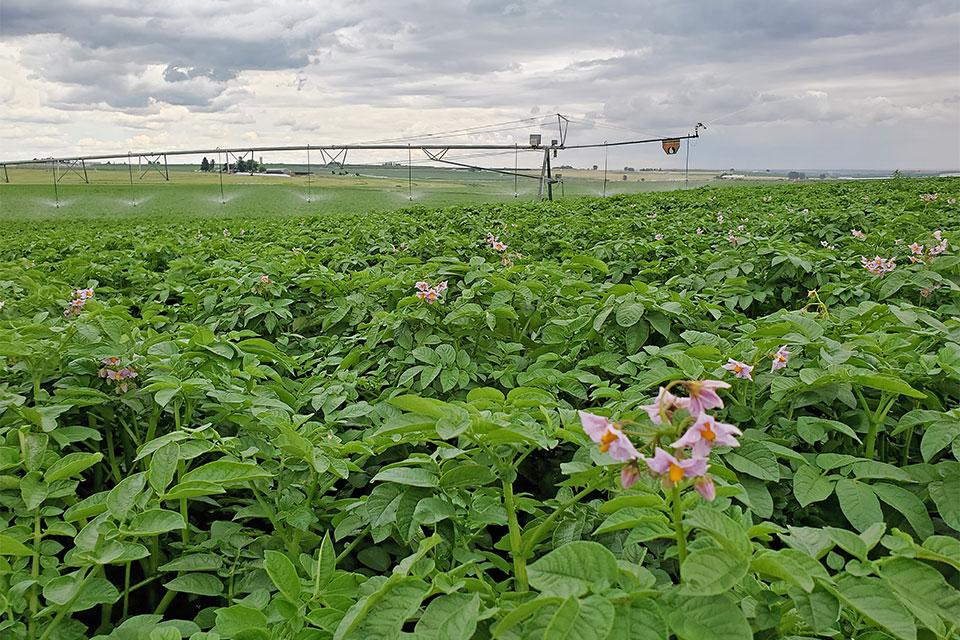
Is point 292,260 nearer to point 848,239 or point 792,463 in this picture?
point 792,463

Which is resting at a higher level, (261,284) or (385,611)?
(261,284)

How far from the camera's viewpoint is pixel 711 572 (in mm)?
832

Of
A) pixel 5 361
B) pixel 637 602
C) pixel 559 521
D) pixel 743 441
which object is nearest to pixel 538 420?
pixel 559 521

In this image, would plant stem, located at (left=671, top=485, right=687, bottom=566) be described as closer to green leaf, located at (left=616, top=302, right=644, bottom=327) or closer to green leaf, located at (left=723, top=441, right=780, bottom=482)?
green leaf, located at (left=723, top=441, right=780, bottom=482)

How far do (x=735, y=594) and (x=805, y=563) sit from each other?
10cm

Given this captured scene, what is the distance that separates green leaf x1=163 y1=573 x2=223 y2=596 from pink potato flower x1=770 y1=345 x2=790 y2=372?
1.30 metres

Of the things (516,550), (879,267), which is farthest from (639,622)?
(879,267)

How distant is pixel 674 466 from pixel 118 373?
1621mm

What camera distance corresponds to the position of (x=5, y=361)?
A: 2027 mm

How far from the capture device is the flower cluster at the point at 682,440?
0.83 meters

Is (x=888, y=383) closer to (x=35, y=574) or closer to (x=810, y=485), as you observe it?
(x=810, y=485)

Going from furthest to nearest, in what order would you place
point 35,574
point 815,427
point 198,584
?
point 815,427, point 198,584, point 35,574

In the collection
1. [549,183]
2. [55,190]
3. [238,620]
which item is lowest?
[238,620]

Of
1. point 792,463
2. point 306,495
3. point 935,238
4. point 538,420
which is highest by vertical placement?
point 935,238
